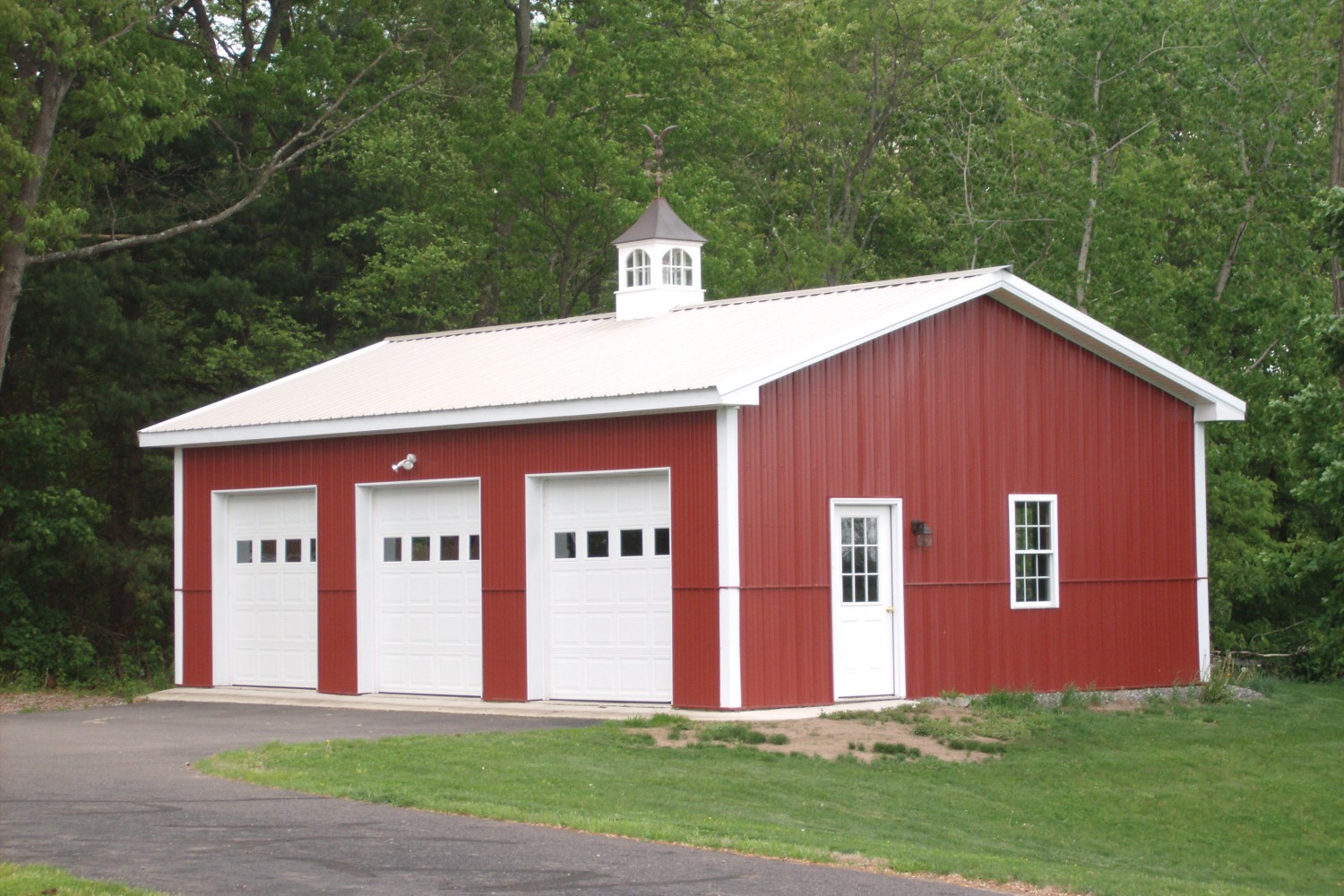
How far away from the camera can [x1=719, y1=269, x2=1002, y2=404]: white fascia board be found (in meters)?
17.1

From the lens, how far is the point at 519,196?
35906mm

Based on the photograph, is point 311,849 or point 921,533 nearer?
point 311,849

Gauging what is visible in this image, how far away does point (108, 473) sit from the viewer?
3138 cm

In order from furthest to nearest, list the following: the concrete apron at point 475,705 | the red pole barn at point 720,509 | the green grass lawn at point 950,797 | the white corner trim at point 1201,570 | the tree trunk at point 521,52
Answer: the tree trunk at point 521,52 < the white corner trim at point 1201,570 < the red pole barn at point 720,509 < the concrete apron at point 475,705 < the green grass lawn at point 950,797

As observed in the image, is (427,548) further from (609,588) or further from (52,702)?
(52,702)

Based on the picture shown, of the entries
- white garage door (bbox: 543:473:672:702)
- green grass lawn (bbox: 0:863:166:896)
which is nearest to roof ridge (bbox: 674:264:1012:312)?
white garage door (bbox: 543:473:672:702)

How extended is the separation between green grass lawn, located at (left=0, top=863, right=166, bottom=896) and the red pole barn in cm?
904

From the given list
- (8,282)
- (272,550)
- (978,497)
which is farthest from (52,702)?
(978,497)

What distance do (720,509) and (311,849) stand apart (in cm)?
796

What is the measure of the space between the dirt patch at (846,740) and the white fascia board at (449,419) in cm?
314

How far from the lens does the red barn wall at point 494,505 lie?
57.9ft

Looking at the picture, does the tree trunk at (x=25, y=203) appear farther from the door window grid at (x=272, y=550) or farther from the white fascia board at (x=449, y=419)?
the door window grid at (x=272, y=550)

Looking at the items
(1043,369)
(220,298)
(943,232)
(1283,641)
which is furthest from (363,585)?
(943,232)

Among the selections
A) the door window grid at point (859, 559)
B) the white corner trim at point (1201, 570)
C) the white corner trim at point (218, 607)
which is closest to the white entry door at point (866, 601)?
the door window grid at point (859, 559)
